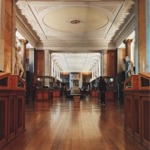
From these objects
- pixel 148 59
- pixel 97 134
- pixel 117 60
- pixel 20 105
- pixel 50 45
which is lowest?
pixel 97 134

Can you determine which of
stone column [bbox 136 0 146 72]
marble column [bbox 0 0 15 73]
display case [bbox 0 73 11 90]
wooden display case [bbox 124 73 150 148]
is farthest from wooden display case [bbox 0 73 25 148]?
stone column [bbox 136 0 146 72]

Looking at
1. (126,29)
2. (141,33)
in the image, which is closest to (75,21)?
(126,29)

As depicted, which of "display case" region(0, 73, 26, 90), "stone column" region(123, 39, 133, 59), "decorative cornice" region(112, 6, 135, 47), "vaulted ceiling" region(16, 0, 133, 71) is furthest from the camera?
"stone column" region(123, 39, 133, 59)

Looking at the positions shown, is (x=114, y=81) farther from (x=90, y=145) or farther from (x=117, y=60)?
(x=90, y=145)

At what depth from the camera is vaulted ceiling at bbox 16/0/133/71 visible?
35.7 ft

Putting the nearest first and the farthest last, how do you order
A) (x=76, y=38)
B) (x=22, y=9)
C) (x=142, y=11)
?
1. (x=142, y=11)
2. (x=22, y=9)
3. (x=76, y=38)

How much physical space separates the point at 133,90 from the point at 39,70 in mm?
15186

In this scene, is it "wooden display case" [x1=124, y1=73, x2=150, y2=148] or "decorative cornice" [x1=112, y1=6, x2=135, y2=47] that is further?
"decorative cornice" [x1=112, y1=6, x2=135, y2=47]

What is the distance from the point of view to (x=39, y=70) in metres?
18.7

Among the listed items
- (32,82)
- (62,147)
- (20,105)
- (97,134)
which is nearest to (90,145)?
(62,147)

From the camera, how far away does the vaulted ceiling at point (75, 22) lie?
10875mm

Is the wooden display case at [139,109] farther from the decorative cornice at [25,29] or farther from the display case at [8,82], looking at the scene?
the decorative cornice at [25,29]

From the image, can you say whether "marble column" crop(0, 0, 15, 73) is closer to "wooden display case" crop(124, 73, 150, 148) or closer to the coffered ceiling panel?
the coffered ceiling panel

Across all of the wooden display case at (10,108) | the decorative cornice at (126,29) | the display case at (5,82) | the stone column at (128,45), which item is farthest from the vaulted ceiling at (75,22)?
the display case at (5,82)
